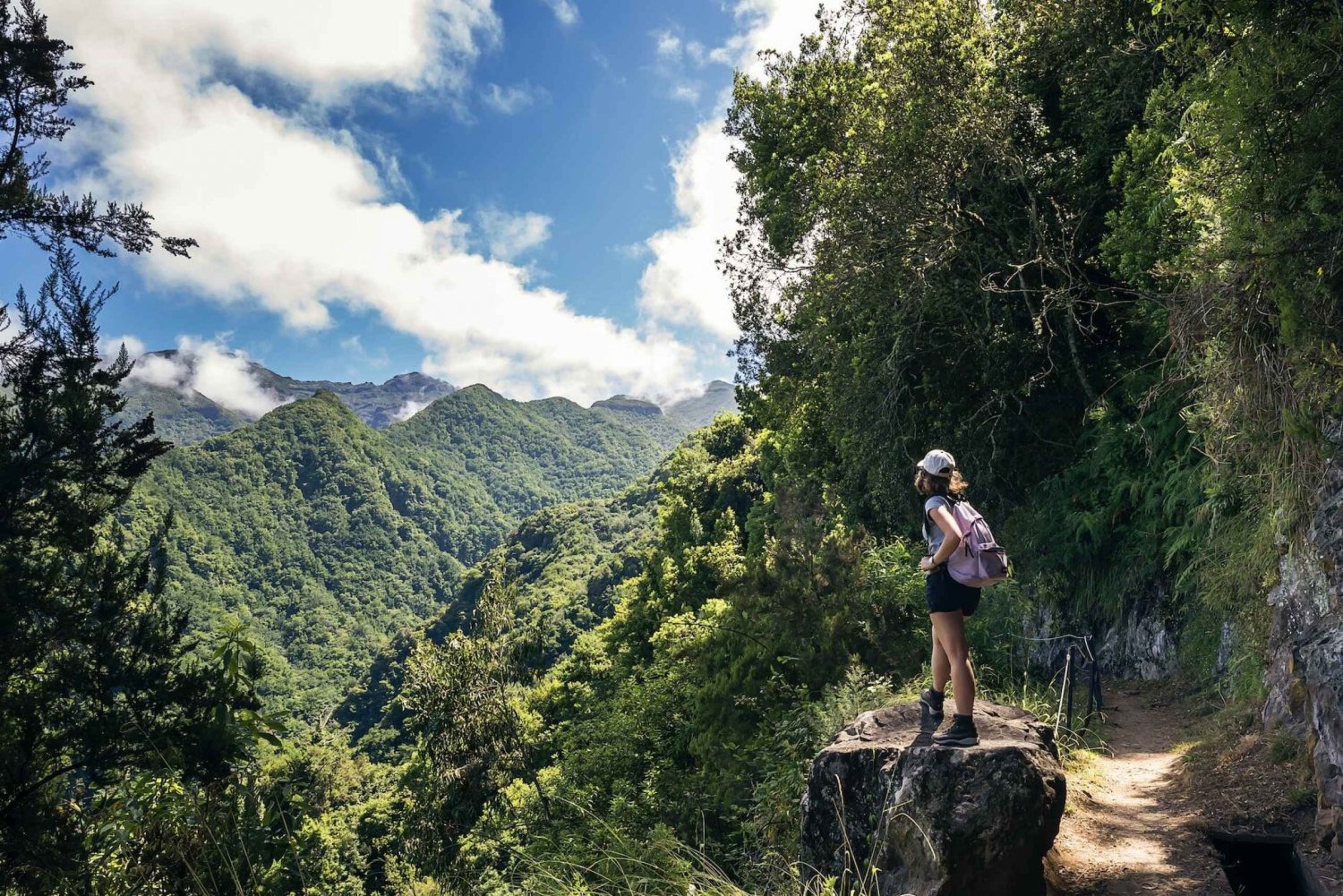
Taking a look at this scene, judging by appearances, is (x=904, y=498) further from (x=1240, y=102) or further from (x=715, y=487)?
(x=715, y=487)

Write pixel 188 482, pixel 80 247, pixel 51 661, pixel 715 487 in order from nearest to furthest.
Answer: pixel 51 661
pixel 80 247
pixel 715 487
pixel 188 482

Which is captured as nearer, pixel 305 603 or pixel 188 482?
pixel 305 603

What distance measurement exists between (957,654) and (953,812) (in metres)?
0.87

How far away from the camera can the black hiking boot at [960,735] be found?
13.9ft

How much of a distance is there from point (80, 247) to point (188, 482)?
208m

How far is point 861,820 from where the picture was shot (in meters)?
4.57

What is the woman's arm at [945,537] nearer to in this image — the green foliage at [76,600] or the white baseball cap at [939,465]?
the white baseball cap at [939,465]

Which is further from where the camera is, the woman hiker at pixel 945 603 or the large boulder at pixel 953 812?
Result: the woman hiker at pixel 945 603

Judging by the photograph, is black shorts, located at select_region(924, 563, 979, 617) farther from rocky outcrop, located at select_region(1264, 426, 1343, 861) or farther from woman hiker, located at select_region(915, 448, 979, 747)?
rocky outcrop, located at select_region(1264, 426, 1343, 861)

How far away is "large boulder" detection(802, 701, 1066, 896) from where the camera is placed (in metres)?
3.91

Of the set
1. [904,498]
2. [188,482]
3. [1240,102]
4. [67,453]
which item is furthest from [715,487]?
[188,482]

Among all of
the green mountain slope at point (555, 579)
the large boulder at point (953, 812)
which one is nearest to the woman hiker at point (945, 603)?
the large boulder at point (953, 812)

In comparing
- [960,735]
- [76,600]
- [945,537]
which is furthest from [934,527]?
[76,600]

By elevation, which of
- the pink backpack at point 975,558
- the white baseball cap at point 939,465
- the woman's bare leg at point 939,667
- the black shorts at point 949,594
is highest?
the white baseball cap at point 939,465
